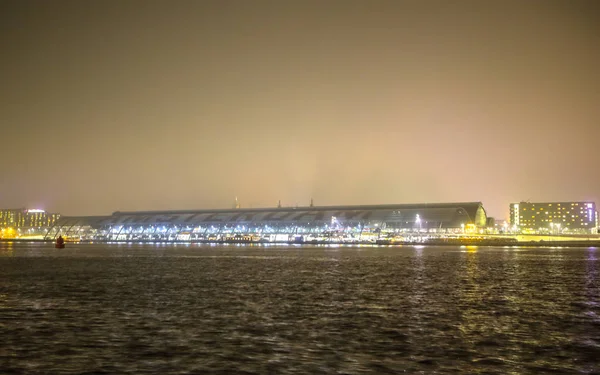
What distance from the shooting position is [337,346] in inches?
986

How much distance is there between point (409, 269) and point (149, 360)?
5439 centimetres

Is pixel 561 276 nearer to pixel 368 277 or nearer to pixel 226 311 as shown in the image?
pixel 368 277

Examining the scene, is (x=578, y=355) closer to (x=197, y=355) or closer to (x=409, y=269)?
(x=197, y=355)

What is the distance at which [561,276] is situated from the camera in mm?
64500

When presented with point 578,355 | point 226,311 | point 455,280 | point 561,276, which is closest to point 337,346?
point 578,355

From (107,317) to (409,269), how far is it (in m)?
46.4

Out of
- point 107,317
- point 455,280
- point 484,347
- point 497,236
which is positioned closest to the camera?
point 484,347

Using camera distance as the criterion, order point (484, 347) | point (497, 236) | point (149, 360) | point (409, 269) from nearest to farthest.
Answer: point (149, 360), point (484, 347), point (409, 269), point (497, 236)

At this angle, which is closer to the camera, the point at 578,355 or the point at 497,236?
the point at 578,355

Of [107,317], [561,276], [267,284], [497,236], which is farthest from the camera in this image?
[497,236]

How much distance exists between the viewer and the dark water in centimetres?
2191

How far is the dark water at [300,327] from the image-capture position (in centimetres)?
2191

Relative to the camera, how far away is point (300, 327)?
A: 98.3ft

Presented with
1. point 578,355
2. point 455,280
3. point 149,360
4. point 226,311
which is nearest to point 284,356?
point 149,360
